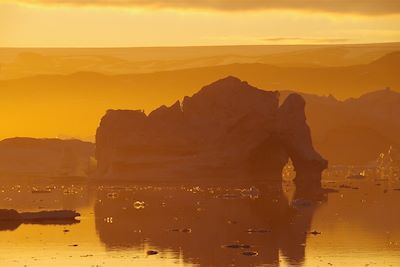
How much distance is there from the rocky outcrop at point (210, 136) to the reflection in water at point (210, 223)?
14.5 ft

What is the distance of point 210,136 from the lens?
67.7 metres

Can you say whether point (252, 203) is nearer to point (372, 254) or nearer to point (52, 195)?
point (52, 195)

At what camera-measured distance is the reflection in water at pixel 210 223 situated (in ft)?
107

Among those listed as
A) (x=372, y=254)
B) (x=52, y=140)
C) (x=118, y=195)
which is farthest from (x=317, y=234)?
(x=52, y=140)

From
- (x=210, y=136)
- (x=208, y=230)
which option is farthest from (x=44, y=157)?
(x=208, y=230)

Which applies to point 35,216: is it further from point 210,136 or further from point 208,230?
point 210,136

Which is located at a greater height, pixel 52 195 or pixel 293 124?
pixel 293 124

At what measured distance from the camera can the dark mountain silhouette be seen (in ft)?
292

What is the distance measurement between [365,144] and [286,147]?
51.5m

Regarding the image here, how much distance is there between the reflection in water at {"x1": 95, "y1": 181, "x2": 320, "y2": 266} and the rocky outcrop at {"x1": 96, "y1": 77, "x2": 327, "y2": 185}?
14.5 ft

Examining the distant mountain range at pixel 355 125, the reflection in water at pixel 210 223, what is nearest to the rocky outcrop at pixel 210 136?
the reflection in water at pixel 210 223

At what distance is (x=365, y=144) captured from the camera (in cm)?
11775

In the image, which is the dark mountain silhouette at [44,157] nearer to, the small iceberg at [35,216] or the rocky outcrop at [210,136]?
the rocky outcrop at [210,136]

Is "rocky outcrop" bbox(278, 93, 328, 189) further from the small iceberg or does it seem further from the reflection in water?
the small iceberg
